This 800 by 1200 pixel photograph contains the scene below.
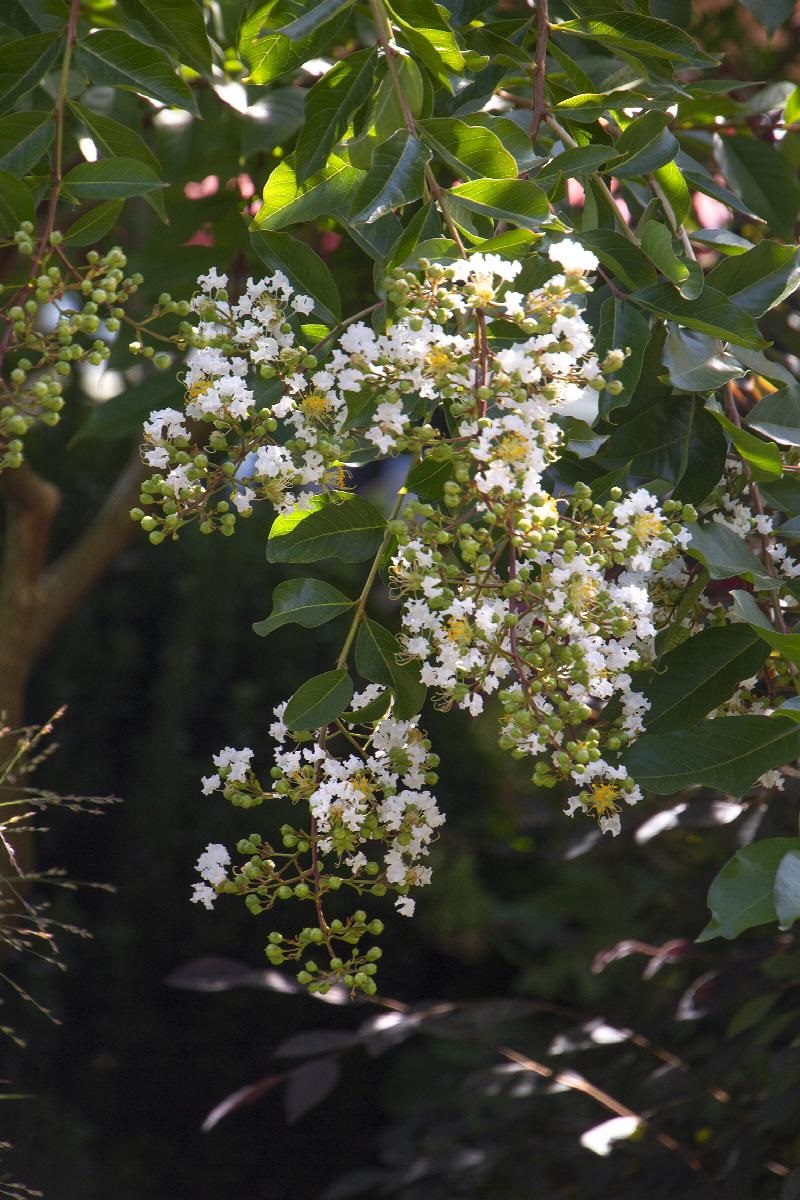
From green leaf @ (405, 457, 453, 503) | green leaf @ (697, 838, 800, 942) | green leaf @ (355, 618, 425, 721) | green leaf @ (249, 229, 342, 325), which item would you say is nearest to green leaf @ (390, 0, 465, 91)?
green leaf @ (249, 229, 342, 325)

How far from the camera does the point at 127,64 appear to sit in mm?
878

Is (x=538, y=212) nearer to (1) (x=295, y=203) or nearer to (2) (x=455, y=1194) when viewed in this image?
(1) (x=295, y=203)

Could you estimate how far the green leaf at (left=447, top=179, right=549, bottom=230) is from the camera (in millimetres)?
683

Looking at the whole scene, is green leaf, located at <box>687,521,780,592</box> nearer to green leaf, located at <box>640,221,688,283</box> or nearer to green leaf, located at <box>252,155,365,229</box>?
green leaf, located at <box>640,221,688,283</box>

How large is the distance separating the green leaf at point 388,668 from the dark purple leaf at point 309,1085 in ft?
2.42

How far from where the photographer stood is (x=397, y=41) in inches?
31.7

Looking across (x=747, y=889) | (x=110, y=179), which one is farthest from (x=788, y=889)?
(x=110, y=179)

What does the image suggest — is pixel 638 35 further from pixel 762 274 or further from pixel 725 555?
pixel 725 555

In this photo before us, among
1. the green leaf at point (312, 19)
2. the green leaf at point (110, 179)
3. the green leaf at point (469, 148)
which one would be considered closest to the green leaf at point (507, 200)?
the green leaf at point (469, 148)

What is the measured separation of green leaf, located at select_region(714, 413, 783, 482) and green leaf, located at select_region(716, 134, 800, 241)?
0.47 metres

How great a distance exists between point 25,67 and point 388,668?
0.51 metres

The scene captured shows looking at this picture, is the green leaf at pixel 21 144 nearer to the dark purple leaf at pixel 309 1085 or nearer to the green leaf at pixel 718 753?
the green leaf at pixel 718 753

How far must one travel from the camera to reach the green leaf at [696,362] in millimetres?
737

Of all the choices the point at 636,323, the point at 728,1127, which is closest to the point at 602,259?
the point at 636,323
